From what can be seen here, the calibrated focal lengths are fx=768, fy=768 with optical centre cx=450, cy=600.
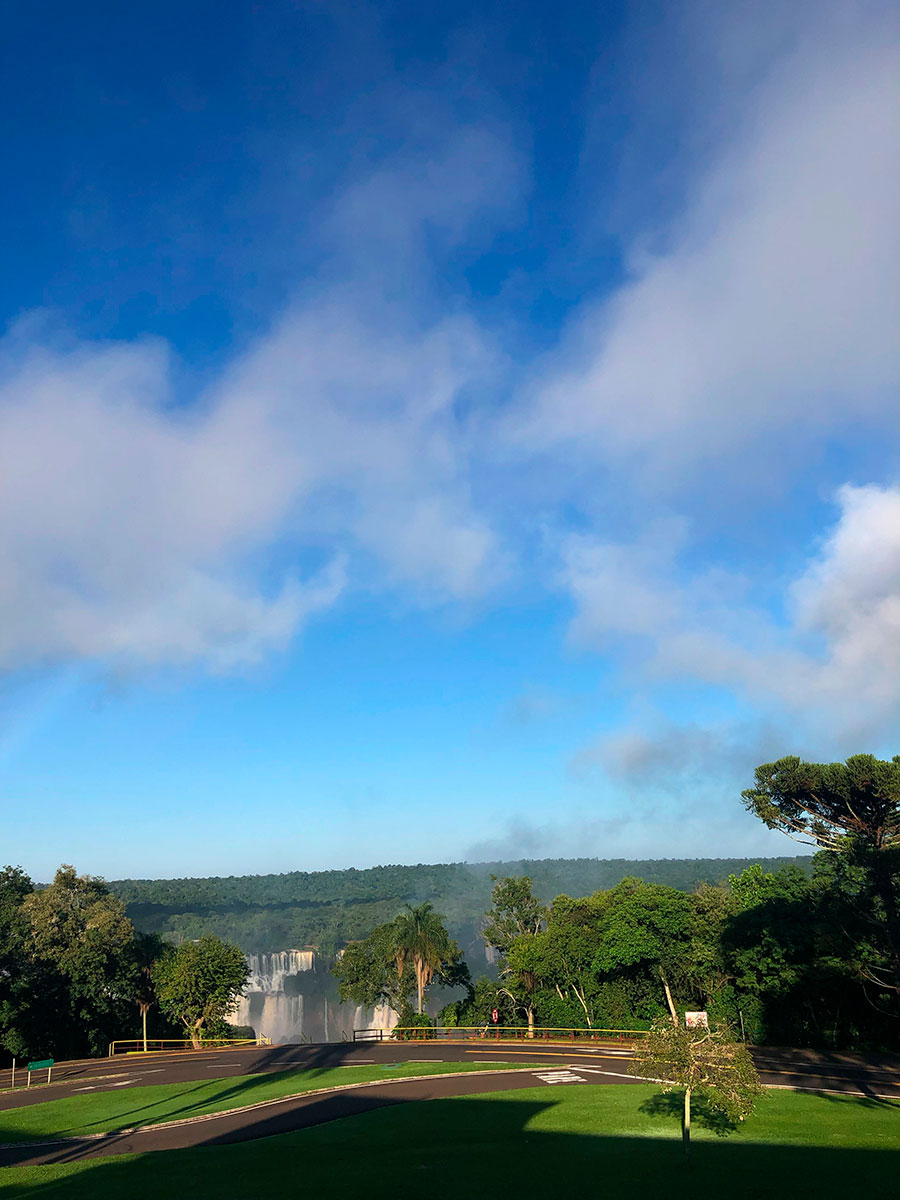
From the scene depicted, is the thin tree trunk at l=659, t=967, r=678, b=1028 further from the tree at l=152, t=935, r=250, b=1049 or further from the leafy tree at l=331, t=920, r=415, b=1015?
the tree at l=152, t=935, r=250, b=1049

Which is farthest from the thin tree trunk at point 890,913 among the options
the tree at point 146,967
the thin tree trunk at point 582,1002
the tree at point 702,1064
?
the tree at point 146,967

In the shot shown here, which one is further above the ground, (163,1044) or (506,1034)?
(506,1034)

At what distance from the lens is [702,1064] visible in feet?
69.3

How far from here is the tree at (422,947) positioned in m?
72.9

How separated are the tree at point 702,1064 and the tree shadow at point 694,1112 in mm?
4728

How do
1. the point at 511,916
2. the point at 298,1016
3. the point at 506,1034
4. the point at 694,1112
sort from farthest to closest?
1. the point at 298,1016
2. the point at 511,916
3. the point at 506,1034
4. the point at 694,1112

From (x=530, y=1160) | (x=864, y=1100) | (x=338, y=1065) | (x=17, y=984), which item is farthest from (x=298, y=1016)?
(x=530, y=1160)

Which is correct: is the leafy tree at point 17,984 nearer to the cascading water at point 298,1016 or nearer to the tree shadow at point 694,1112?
the tree shadow at point 694,1112

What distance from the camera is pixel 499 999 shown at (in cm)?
7112

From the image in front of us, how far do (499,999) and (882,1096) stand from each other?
44.4 m

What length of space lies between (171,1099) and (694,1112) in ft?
81.3

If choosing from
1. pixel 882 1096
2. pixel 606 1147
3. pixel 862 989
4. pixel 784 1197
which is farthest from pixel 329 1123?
pixel 862 989

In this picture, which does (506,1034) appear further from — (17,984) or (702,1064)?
(702,1064)

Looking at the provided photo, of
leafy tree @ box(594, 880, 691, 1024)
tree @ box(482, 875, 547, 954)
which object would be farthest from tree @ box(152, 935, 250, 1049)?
leafy tree @ box(594, 880, 691, 1024)
